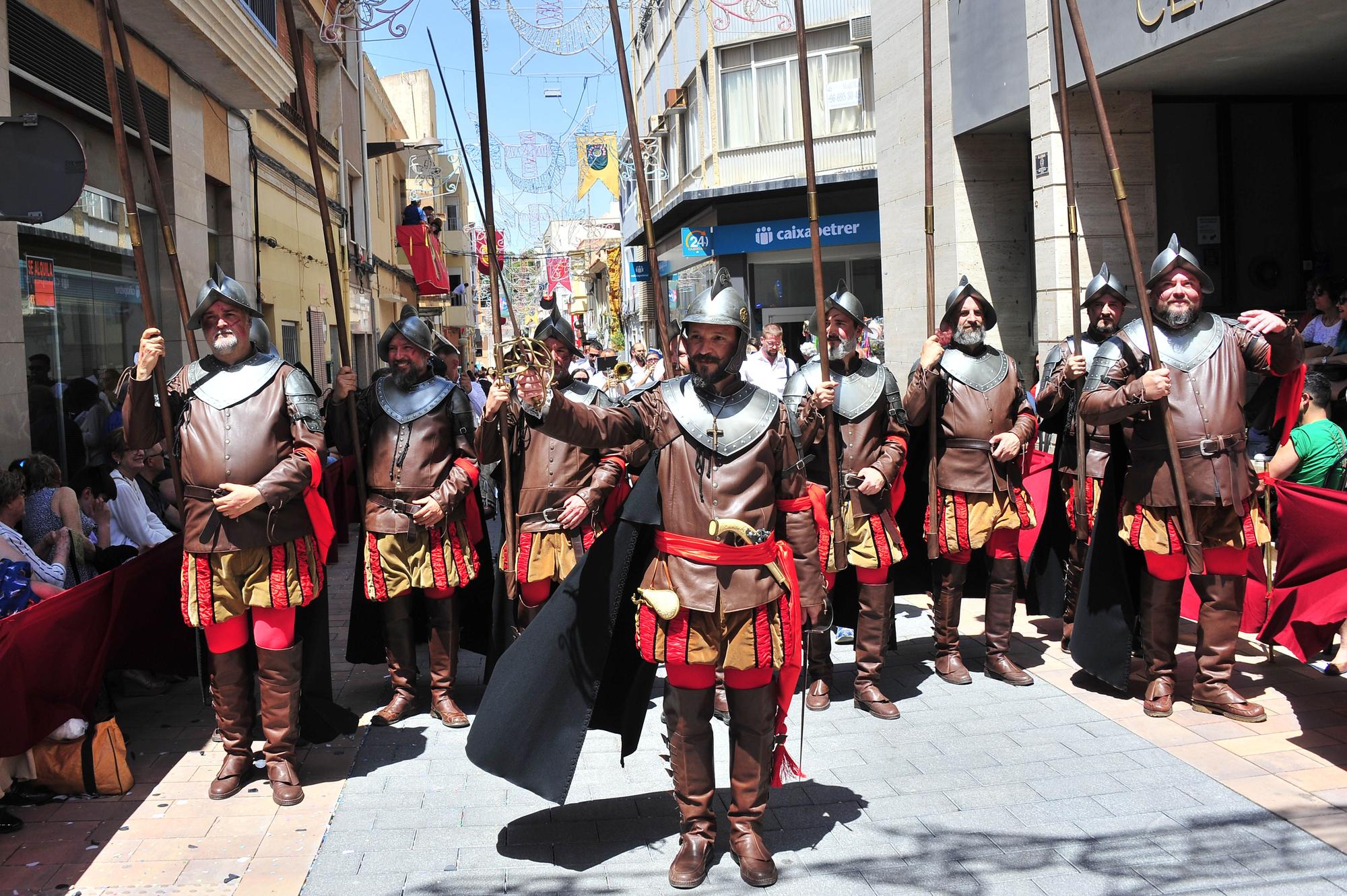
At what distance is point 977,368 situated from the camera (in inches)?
216

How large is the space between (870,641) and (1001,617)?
784 mm

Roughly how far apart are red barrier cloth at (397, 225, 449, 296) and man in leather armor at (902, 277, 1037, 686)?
20078mm

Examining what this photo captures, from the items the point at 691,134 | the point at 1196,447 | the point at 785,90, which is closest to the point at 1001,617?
the point at 1196,447

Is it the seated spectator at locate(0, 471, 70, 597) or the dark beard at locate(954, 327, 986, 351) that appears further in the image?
the dark beard at locate(954, 327, 986, 351)

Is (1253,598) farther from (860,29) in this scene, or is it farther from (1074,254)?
(860,29)

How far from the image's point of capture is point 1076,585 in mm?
6086

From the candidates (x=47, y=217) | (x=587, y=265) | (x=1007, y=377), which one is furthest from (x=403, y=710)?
(x=587, y=265)

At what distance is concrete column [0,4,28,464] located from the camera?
5883 mm

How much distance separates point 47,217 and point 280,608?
6.79ft

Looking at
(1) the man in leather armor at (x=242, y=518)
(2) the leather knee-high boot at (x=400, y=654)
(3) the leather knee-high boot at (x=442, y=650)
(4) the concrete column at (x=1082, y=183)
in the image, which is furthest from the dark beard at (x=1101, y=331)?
(1) the man in leather armor at (x=242, y=518)

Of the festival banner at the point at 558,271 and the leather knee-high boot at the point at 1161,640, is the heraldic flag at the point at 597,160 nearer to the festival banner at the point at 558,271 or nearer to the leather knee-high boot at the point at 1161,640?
the festival banner at the point at 558,271

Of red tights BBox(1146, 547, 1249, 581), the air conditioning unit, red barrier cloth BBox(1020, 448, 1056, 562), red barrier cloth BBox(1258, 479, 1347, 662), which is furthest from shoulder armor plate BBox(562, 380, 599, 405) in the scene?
the air conditioning unit

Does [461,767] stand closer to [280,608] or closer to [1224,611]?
[280,608]

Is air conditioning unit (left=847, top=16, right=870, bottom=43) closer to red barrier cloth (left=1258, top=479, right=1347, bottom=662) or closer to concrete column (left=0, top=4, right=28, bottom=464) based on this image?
concrete column (left=0, top=4, right=28, bottom=464)
